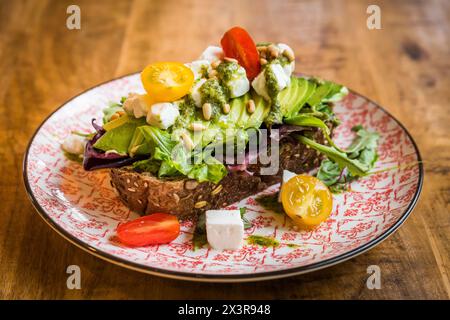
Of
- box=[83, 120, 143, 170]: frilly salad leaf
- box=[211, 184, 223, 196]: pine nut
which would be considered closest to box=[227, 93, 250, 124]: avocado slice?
box=[211, 184, 223, 196]: pine nut

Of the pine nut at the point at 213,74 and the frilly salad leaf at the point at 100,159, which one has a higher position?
the pine nut at the point at 213,74

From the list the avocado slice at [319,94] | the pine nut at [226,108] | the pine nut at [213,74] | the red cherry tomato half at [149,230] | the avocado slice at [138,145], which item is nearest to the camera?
the red cherry tomato half at [149,230]

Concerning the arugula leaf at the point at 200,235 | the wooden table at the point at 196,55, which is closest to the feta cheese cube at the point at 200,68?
the arugula leaf at the point at 200,235

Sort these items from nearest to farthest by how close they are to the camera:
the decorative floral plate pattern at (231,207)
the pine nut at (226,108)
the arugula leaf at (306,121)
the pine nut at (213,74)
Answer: the decorative floral plate pattern at (231,207) < the pine nut at (226,108) < the pine nut at (213,74) < the arugula leaf at (306,121)

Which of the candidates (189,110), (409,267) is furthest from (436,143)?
(189,110)

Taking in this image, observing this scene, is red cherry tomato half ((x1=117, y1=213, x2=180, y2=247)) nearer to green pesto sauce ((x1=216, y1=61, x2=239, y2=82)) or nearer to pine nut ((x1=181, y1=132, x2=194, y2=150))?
pine nut ((x1=181, y1=132, x2=194, y2=150))

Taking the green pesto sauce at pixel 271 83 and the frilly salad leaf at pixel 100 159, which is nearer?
the frilly salad leaf at pixel 100 159

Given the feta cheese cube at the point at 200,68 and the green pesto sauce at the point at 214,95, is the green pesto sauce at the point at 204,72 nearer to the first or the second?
the feta cheese cube at the point at 200,68
